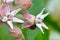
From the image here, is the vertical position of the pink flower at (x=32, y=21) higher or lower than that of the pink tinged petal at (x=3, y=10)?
lower

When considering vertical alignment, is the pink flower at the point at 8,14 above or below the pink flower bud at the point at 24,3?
below

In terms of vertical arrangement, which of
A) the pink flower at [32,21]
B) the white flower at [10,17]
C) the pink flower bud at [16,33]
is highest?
the white flower at [10,17]

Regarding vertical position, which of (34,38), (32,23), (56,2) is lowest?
(56,2)

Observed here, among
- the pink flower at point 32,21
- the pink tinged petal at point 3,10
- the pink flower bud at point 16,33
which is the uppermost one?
the pink tinged petal at point 3,10

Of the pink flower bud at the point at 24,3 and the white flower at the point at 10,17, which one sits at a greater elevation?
the pink flower bud at the point at 24,3

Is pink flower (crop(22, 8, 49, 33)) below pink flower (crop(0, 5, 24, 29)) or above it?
below

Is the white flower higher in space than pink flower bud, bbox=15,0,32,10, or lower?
lower

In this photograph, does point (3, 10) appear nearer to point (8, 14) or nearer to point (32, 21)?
point (8, 14)

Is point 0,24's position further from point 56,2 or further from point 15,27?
point 56,2

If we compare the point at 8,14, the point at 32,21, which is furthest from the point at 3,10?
the point at 32,21

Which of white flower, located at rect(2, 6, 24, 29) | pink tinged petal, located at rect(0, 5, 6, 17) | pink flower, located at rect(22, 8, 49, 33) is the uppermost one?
pink tinged petal, located at rect(0, 5, 6, 17)

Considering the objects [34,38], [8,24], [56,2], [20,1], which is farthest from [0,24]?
[56,2]
